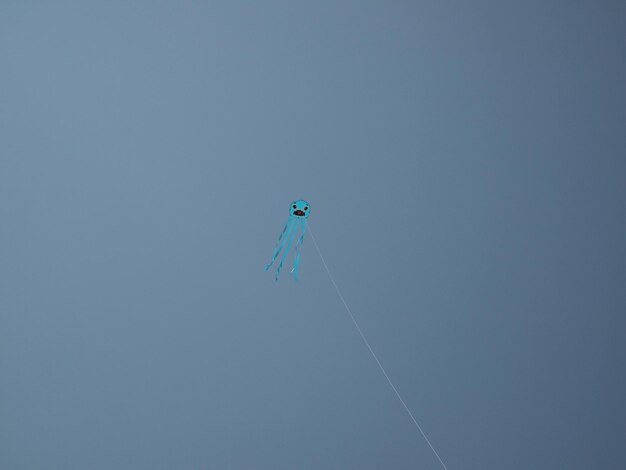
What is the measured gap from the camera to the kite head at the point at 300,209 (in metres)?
2.62

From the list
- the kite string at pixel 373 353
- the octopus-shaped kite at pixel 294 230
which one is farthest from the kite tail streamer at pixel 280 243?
the kite string at pixel 373 353

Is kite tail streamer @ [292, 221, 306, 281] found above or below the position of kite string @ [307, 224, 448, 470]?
above

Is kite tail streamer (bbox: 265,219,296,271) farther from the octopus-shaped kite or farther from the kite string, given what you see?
the kite string

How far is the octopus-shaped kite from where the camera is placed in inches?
103

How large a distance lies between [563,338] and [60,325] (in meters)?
2.60

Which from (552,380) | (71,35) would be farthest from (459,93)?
(71,35)

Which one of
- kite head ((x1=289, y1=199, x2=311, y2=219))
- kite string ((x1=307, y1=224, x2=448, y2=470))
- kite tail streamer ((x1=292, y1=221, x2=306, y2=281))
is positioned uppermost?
kite head ((x1=289, y1=199, x2=311, y2=219))

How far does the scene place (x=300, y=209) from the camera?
2619 millimetres

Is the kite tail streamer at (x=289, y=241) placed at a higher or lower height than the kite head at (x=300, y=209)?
lower

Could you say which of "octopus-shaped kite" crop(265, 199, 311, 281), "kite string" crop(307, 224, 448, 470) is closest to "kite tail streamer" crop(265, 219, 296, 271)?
"octopus-shaped kite" crop(265, 199, 311, 281)

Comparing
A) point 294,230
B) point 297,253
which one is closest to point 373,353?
point 297,253

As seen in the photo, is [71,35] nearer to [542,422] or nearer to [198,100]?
[198,100]

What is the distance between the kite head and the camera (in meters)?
2.62

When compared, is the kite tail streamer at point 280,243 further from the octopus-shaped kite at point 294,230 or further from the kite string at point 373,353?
the kite string at point 373,353
